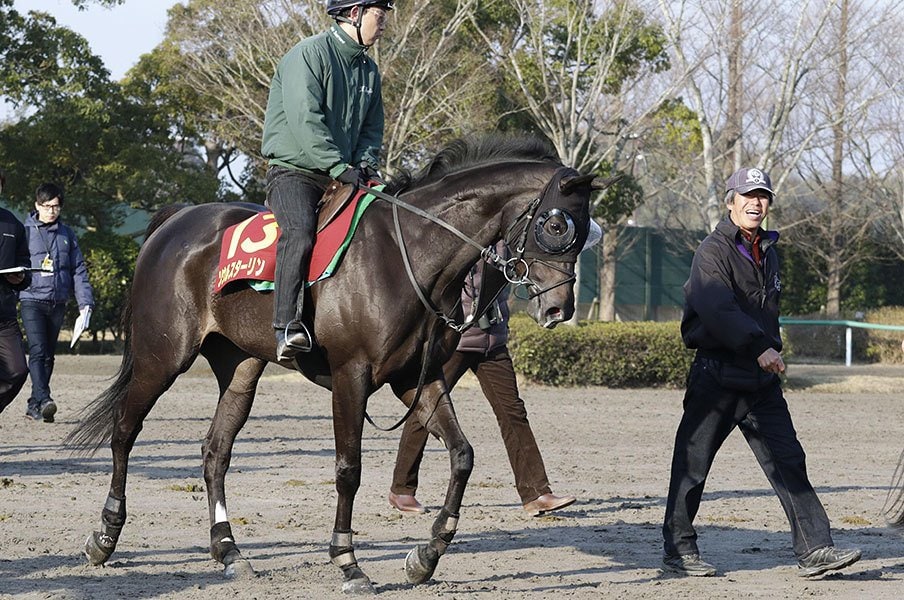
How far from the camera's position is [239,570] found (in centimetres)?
611

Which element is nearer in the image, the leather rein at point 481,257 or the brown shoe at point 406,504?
A: the leather rein at point 481,257

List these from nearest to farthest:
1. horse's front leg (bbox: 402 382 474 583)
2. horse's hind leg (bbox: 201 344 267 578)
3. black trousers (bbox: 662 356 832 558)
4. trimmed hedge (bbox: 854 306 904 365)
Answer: horse's front leg (bbox: 402 382 474 583) → black trousers (bbox: 662 356 832 558) → horse's hind leg (bbox: 201 344 267 578) → trimmed hedge (bbox: 854 306 904 365)

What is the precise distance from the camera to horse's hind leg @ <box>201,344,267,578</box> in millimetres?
6570

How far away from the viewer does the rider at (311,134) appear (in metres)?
5.95

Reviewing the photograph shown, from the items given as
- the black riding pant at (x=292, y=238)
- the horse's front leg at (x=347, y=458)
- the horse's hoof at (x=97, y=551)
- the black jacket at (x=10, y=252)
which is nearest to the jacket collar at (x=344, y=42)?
the black riding pant at (x=292, y=238)

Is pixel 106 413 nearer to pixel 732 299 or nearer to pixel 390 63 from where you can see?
pixel 732 299

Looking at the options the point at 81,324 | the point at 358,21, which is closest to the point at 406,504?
the point at 358,21

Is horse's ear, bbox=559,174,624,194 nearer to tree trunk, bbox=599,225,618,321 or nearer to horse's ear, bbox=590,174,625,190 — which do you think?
horse's ear, bbox=590,174,625,190

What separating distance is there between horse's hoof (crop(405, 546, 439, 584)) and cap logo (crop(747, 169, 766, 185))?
8.29 feet

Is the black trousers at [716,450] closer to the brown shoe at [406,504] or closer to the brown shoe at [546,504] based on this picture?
the brown shoe at [546,504]

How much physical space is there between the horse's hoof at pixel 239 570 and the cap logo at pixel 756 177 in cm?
319

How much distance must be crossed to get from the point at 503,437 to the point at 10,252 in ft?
12.0

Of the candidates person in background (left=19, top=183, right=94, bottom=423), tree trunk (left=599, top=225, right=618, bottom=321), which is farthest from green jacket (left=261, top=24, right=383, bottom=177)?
tree trunk (left=599, top=225, right=618, bottom=321)

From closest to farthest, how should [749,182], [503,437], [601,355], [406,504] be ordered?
[749,182] → [406,504] → [503,437] → [601,355]
